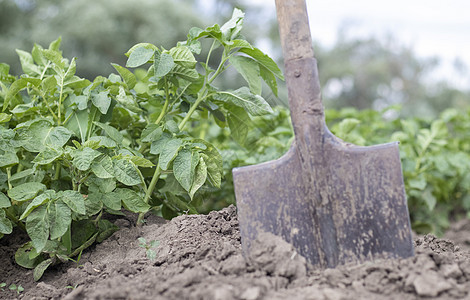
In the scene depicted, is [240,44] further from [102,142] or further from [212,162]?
[102,142]

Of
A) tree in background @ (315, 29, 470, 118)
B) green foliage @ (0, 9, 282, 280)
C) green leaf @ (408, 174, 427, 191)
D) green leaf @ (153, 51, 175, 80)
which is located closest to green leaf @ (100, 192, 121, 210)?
green foliage @ (0, 9, 282, 280)

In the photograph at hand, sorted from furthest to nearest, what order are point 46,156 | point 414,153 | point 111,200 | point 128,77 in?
point 414,153
point 128,77
point 111,200
point 46,156

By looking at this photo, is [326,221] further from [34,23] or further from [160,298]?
Result: [34,23]

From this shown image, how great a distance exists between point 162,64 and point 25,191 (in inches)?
27.3

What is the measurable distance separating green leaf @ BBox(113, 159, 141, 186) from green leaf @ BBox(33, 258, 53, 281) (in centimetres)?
43

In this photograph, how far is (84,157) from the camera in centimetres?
153

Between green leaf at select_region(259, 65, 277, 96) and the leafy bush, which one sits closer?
green leaf at select_region(259, 65, 277, 96)

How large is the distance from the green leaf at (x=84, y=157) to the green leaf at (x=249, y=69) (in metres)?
0.64

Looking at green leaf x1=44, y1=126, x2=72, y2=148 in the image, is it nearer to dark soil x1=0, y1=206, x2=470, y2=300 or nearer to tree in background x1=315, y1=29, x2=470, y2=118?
dark soil x1=0, y1=206, x2=470, y2=300

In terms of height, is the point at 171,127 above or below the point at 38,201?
above

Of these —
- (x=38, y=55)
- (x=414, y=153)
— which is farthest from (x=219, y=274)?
(x=414, y=153)

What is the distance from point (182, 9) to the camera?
41.1 feet

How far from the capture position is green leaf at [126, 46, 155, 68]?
5.23ft

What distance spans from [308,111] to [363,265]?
1.78 feet
